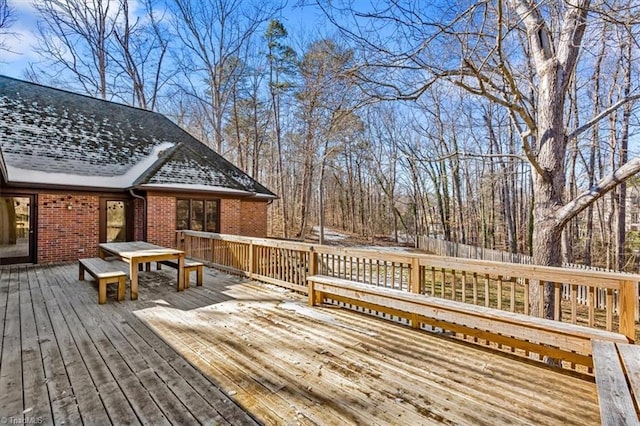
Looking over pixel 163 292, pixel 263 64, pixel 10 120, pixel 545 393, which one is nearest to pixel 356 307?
pixel 545 393

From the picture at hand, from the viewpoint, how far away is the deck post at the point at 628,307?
2477mm

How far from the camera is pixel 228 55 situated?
56.7 ft

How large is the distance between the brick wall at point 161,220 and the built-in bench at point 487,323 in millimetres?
6762

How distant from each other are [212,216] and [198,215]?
478 millimetres

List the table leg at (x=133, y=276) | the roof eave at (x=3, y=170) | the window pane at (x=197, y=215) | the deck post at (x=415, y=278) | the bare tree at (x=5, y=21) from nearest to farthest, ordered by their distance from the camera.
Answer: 1. the deck post at (x=415, y=278)
2. the table leg at (x=133, y=276)
3. the roof eave at (x=3, y=170)
4. the window pane at (x=197, y=215)
5. the bare tree at (x=5, y=21)

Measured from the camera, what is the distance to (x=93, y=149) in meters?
9.88

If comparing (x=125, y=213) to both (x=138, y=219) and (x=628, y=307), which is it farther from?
(x=628, y=307)

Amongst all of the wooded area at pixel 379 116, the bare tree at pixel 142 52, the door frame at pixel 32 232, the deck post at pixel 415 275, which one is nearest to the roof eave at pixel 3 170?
the door frame at pixel 32 232

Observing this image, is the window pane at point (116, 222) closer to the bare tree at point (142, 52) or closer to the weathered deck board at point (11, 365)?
the weathered deck board at point (11, 365)

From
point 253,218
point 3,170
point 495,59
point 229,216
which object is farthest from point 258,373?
point 253,218

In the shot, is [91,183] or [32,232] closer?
[32,232]

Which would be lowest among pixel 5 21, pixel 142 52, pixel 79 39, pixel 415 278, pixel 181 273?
pixel 181 273

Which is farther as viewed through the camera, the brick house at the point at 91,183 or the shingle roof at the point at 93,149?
the shingle roof at the point at 93,149

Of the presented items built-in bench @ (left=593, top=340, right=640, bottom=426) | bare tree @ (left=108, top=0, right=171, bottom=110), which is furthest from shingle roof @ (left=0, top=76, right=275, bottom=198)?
built-in bench @ (left=593, top=340, right=640, bottom=426)
